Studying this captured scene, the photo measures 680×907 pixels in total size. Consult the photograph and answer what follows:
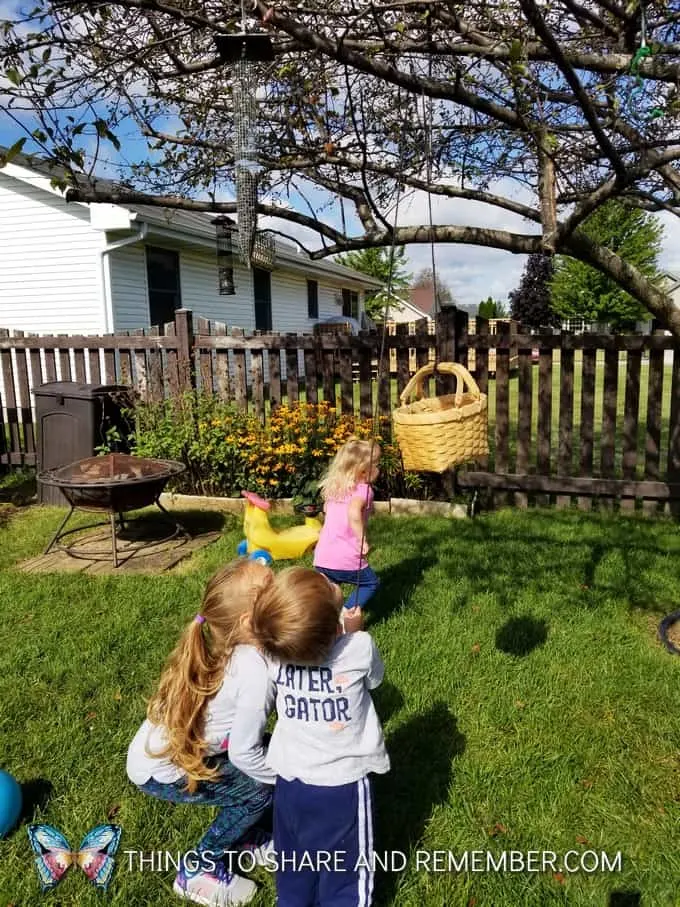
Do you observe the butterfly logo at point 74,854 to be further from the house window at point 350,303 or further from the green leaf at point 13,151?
the house window at point 350,303

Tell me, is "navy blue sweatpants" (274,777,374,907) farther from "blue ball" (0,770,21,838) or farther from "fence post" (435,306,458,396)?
"fence post" (435,306,458,396)

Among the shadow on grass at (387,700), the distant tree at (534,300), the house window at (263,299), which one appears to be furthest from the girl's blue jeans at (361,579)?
the distant tree at (534,300)

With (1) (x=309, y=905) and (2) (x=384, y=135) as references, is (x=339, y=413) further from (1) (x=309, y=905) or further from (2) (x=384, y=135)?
(1) (x=309, y=905)

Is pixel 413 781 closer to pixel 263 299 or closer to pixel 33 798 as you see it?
pixel 33 798

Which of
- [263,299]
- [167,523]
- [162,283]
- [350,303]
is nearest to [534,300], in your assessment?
[350,303]

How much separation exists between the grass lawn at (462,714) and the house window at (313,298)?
17446 mm

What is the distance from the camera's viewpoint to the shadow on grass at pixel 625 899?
1.98 meters

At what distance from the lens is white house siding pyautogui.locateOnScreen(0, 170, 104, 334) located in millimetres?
11242

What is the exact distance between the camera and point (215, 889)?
2.00m

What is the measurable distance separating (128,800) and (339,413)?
4.48 meters

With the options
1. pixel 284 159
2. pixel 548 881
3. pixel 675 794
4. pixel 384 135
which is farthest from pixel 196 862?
pixel 384 135

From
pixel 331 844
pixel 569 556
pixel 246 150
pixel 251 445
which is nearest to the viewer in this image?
pixel 331 844

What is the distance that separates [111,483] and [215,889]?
123 inches

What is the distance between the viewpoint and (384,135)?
4.21 meters
